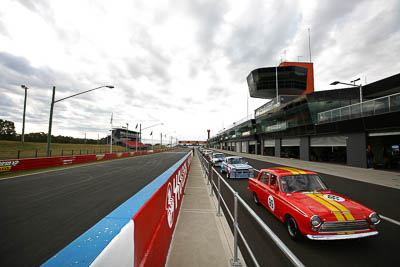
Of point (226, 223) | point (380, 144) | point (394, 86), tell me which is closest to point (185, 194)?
point (226, 223)

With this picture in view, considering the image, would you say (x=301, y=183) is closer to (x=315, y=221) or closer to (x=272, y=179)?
(x=272, y=179)

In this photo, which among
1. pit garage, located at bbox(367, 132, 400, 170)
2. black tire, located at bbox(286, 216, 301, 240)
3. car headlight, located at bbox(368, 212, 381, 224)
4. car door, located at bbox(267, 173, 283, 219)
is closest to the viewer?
car headlight, located at bbox(368, 212, 381, 224)

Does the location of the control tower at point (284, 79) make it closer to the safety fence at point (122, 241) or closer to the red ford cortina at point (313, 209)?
the red ford cortina at point (313, 209)

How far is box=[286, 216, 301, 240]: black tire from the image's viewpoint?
378 centimetres

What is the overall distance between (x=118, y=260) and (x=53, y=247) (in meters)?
3.54

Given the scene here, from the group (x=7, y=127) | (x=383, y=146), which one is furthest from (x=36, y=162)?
(x=7, y=127)

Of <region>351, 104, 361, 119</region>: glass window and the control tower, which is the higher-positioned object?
the control tower

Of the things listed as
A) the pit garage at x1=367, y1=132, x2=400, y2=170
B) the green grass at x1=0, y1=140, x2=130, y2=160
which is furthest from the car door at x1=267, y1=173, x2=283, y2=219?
the green grass at x1=0, y1=140, x2=130, y2=160

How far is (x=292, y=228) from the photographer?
4020mm

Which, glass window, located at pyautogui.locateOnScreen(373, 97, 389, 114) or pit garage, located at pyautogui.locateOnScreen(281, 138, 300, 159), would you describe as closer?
glass window, located at pyautogui.locateOnScreen(373, 97, 389, 114)

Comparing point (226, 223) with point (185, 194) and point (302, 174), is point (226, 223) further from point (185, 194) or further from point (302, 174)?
point (185, 194)

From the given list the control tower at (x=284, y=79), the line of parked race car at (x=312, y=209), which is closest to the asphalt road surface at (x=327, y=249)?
the line of parked race car at (x=312, y=209)

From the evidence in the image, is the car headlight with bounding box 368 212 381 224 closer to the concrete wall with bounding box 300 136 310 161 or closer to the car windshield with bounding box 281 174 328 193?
the car windshield with bounding box 281 174 328 193

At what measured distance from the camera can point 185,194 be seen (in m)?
7.80
